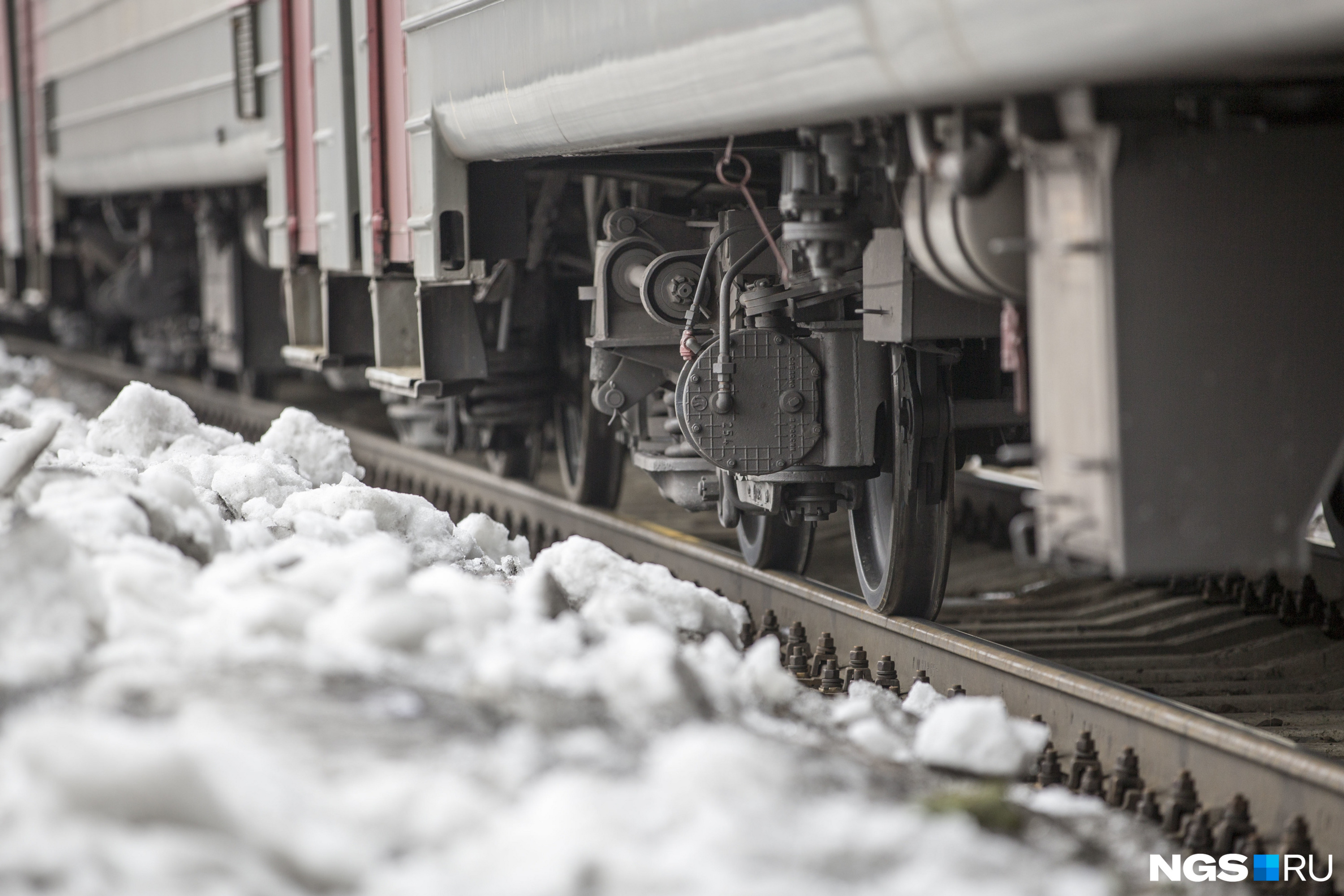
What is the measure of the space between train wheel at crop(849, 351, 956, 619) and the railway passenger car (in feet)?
0.05

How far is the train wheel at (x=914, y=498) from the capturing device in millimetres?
5074

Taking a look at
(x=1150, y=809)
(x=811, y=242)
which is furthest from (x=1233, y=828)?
(x=811, y=242)

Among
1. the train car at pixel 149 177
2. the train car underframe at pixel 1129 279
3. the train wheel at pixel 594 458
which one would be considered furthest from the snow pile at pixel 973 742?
the train car at pixel 149 177

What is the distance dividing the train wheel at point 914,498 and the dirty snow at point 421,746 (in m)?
1.68

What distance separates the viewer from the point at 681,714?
278 centimetres

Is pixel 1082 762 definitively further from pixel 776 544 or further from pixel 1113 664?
pixel 776 544

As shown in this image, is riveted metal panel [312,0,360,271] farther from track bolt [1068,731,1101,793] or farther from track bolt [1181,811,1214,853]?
track bolt [1181,811,1214,853]

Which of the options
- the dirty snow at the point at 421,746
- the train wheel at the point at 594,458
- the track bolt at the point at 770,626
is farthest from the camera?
the train wheel at the point at 594,458

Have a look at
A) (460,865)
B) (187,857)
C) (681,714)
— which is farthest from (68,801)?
(681,714)

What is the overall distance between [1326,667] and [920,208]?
112 inches

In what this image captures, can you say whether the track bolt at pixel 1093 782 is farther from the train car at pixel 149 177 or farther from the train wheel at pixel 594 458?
the train car at pixel 149 177

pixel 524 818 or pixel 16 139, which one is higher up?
pixel 16 139

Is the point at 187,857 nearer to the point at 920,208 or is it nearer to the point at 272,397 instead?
the point at 920,208

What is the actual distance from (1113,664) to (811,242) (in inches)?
93.1
